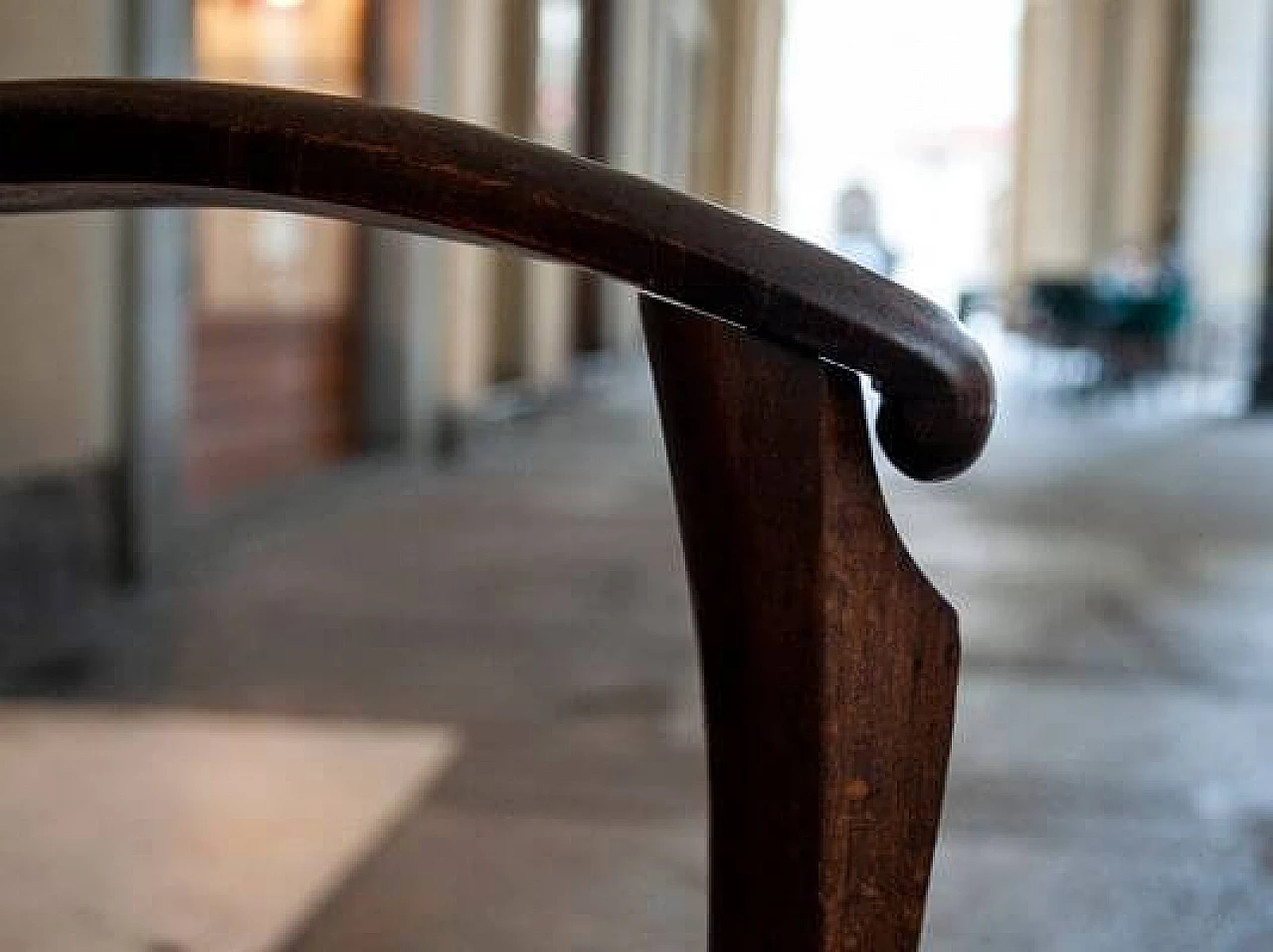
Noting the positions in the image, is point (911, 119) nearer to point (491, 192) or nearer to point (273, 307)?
point (273, 307)

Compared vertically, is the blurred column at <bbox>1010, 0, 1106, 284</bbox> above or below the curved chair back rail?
below

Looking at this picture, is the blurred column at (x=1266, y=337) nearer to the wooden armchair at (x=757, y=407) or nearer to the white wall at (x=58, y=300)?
the white wall at (x=58, y=300)

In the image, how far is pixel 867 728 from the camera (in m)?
0.66

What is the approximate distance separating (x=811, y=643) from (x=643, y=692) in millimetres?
2203

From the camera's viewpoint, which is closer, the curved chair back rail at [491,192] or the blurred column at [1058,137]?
the curved chair back rail at [491,192]

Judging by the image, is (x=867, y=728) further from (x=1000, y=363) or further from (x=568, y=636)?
(x=1000, y=363)

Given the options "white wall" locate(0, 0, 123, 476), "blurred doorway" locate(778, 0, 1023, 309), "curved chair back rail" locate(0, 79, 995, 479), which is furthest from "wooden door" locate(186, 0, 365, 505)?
"blurred doorway" locate(778, 0, 1023, 309)

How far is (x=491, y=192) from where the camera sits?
62 centimetres

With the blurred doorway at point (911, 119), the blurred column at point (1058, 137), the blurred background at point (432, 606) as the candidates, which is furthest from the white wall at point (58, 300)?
the blurred doorway at point (911, 119)

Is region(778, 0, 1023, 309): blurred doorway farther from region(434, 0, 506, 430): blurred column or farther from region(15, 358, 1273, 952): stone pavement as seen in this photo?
region(15, 358, 1273, 952): stone pavement

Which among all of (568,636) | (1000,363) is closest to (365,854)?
(568,636)

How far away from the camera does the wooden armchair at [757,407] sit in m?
0.62

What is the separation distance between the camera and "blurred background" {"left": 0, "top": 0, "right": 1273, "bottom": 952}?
1896 millimetres

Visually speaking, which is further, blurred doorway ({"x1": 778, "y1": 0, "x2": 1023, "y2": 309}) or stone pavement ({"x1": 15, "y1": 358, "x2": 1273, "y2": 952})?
blurred doorway ({"x1": 778, "y1": 0, "x2": 1023, "y2": 309})
